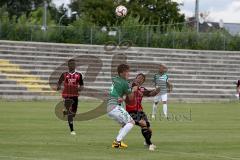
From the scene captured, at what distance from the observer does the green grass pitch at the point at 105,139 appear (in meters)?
15.1

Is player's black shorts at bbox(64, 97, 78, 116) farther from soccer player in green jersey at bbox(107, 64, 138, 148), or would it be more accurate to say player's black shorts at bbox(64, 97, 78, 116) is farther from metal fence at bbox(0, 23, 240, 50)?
metal fence at bbox(0, 23, 240, 50)

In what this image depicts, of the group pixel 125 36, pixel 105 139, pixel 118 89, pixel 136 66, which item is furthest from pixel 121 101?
pixel 125 36

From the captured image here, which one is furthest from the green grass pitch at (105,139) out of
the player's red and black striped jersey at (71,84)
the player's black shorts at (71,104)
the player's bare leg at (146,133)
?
the player's red and black striped jersey at (71,84)

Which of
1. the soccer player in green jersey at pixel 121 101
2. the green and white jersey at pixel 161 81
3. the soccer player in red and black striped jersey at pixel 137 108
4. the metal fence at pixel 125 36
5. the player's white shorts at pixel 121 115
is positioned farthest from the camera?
the metal fence at pixel 125 36

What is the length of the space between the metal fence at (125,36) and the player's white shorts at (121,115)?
3512 centimetres

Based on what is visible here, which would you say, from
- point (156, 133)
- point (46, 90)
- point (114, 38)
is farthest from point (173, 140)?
point (114, 38)

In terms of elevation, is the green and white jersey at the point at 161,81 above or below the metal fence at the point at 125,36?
below

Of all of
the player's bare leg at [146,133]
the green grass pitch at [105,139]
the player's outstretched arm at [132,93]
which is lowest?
the green grass pitch at [105,139]

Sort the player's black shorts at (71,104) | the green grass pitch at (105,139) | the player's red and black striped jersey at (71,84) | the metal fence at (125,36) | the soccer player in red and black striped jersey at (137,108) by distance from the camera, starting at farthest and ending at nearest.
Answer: the metal fence at (125,36) < the player's red and black striped jersey at (71,84) < the player's black shorts at (71,104) < the soccer player in red and black striped jersey at (137,108) < the green grass pitch at (105,139)

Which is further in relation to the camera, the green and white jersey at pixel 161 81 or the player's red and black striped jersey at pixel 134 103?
the green and white jersey at pixel 161 81

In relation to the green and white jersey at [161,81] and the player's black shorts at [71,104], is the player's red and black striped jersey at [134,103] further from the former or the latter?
the green and white jersey at [161,81]

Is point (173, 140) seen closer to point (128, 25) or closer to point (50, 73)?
point (50, 73)

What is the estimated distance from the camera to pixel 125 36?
54344 mm

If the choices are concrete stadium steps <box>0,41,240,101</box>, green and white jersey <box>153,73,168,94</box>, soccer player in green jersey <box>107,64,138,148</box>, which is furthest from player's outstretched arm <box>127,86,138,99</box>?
concrete stadium steps <box>0,41,240,101</box>
